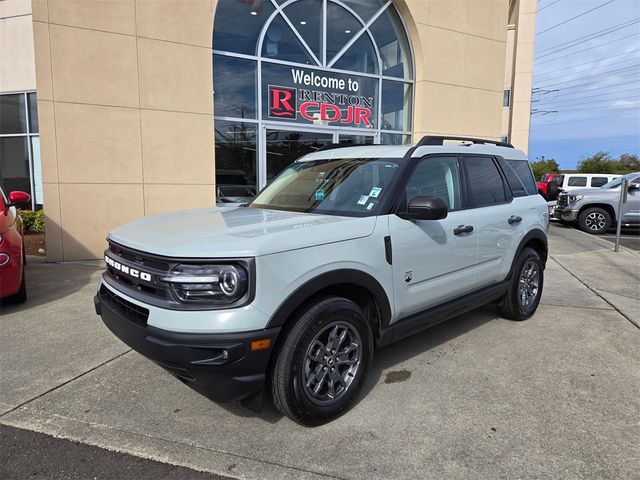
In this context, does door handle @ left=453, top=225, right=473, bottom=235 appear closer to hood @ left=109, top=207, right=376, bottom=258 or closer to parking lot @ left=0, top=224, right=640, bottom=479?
hood @ left=109, top=207, right=376, bottom=258

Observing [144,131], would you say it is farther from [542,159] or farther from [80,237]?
[542,159]

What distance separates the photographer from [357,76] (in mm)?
10859

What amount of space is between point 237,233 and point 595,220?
14.6 metres

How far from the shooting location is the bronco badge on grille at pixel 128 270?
108 inches

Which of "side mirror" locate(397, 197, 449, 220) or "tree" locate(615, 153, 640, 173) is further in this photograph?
"tree" locate(615, 153, 640, 173)

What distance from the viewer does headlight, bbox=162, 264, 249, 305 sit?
2.49 meters

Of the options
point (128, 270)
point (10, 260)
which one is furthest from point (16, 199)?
point (128, 270)

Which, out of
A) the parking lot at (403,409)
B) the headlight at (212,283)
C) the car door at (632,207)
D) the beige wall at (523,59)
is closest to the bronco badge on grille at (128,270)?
the headlight at (212,283)

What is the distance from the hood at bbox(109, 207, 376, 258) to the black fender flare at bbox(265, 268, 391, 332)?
22cm

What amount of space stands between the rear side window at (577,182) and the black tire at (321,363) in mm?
18335

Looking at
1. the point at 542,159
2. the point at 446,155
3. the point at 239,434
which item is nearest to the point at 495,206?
the point at 446,155

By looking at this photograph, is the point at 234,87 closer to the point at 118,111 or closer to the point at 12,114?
the point at 118,111

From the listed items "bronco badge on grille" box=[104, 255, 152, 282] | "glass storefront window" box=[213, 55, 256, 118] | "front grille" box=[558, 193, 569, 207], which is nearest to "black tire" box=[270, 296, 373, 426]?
"bronco badge on grille" box=[104, 255, 152, 282]

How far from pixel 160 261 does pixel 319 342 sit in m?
1.10
